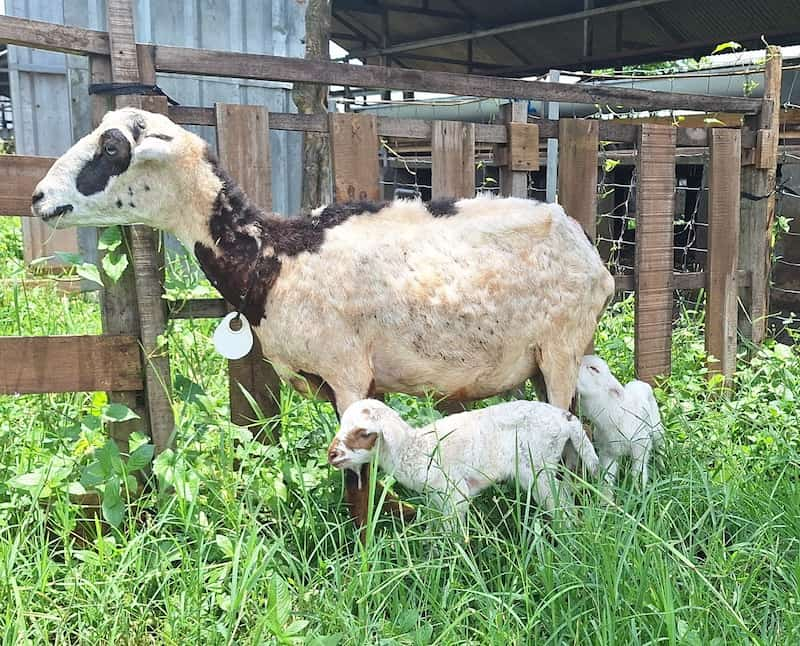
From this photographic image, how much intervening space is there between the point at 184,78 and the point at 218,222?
15.7ft

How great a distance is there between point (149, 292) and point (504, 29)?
9.15 m

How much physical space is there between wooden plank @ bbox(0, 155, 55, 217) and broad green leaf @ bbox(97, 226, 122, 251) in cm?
28

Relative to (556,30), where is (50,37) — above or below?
below

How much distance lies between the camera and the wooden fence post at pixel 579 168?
4008mm

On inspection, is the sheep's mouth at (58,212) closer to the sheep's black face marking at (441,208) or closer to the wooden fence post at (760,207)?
the sheep's black face marking at (441,208)

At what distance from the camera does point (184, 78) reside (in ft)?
23.5

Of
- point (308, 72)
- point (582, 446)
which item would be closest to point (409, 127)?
point (308, 72)

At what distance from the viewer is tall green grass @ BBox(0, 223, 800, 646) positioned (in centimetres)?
242

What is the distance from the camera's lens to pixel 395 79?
3.50m

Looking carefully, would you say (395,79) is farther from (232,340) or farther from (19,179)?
(19,179)

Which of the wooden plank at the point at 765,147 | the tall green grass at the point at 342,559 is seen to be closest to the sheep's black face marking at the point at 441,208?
the tall green grass at the point at 342,559

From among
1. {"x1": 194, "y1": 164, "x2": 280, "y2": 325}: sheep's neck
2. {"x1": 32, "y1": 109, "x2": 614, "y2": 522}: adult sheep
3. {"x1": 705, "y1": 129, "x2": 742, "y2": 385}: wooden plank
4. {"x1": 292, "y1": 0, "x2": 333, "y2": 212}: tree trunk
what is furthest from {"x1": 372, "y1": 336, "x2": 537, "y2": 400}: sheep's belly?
{"x1": 292, "y1": 0, "x2": 333, "y2": 212}: tree trunk

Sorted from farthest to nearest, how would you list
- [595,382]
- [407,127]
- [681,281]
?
1. [681,281]
2. [407,127]
3. [595,382]

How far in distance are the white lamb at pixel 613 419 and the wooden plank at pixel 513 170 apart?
0.94 meters
